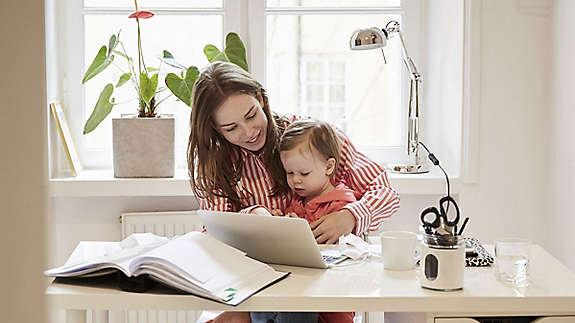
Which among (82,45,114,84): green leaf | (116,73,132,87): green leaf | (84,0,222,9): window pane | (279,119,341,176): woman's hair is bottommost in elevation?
(279,119,341,176): woman's hair

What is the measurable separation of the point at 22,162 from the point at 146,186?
2.35 meters

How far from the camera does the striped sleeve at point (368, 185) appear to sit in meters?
1.84

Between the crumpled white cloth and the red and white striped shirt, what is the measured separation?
19 centimetres

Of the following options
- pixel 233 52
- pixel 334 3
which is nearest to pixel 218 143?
pixel 233 52

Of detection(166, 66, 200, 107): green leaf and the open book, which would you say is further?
detection(166, 66, 200, 107): green leaf

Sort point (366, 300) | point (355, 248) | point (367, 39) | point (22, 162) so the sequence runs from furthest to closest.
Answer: point (367, 39)
point (355, 248)
point (366, 300)
point (22, 162)

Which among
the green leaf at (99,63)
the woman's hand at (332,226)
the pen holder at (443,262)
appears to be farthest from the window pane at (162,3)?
the pen holder at (443,262)

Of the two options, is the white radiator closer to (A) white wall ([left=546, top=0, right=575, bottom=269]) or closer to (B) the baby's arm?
(B) the baby's arm

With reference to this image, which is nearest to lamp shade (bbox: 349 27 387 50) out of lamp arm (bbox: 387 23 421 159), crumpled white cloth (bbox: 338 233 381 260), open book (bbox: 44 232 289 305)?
lamp arm (bbox: 387 23 421 159)

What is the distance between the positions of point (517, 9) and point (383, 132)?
69 centimetres

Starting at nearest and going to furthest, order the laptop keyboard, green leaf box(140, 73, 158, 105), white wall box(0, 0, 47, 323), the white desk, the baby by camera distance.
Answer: white wall box(0, 0, 47, 323)
the white desk
the laptop keyboard
the baby
green leaf box(140, 73, 158, 105)

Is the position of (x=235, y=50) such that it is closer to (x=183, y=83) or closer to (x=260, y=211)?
(x=183, y=83)

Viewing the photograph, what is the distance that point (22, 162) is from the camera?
131mm

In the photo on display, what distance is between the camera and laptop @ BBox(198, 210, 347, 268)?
1.37 metres
